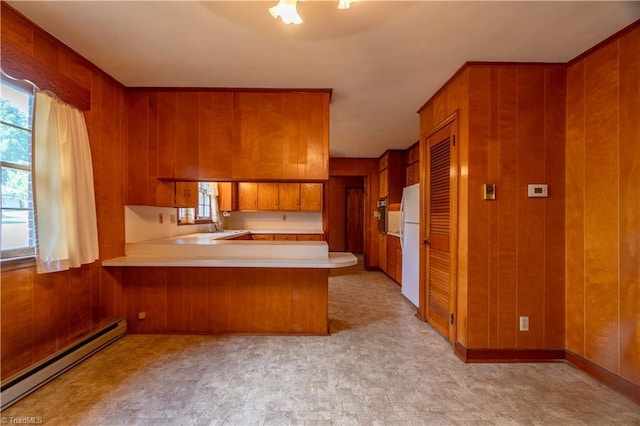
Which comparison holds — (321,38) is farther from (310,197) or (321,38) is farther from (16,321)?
(310,197)

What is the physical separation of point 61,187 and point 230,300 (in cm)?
172

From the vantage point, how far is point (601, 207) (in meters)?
2.12

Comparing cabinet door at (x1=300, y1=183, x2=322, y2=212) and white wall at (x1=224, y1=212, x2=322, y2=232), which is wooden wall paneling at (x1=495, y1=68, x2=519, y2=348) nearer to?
cabinet door at (x1=300, y1=183, x2=322, y2=212)

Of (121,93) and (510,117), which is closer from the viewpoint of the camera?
(510,117)

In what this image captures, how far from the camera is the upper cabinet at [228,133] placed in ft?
9.44

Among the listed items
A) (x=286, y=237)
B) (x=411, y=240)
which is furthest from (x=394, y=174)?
(x=286, y=237)

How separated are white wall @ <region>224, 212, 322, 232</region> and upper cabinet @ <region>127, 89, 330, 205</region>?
322 centimetres

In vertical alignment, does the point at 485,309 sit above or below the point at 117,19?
below

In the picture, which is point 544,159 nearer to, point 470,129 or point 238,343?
point 470,129

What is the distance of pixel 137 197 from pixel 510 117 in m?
3.71

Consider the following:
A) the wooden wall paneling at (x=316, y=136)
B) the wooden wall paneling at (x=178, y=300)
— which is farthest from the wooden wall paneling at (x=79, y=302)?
the wooden wall paneling at (x=316, y=136)

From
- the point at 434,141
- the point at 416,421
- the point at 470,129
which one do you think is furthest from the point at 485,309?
the point at 434,141

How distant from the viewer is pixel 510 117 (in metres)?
2.41

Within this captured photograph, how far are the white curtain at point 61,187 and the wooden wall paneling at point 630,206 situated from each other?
13.3ft
